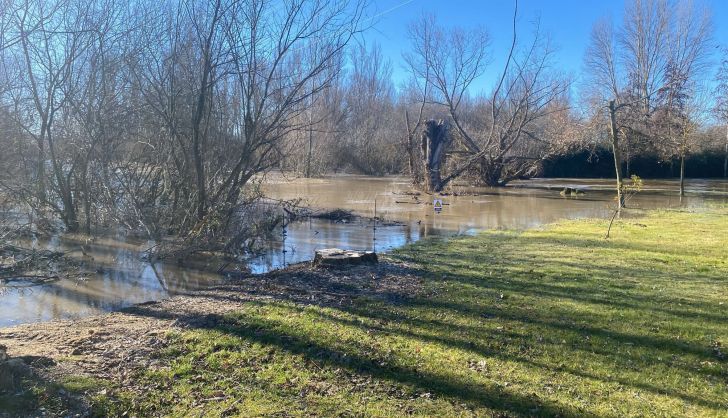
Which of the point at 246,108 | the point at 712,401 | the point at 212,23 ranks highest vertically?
the point at 212,23

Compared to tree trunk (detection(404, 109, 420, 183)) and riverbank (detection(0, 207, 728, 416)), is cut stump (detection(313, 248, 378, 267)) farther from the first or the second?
tree trunk (detection(404, 109, 420, 183))

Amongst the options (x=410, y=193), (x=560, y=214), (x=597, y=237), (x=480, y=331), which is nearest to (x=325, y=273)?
(x=480, y=331)

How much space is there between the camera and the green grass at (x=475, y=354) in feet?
12.1

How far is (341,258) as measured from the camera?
8.45 meters

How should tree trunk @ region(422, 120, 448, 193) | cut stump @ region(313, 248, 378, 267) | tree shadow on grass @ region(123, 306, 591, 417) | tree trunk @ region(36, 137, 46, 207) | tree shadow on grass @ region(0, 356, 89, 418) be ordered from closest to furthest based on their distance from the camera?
tree shadow on grass @ region(0, 356, 89, 418) → tree shadow on grass @ region(123, 306, 591, 417) → cut stump @ region(313, 248, 378, 267) → tree trunk @ region(36, 137, 46, 207) → tree trunk @ region(422, 120, 448, 193)

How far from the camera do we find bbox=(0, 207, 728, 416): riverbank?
372 centimetres

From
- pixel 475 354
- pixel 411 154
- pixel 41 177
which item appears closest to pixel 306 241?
pixel 41 177

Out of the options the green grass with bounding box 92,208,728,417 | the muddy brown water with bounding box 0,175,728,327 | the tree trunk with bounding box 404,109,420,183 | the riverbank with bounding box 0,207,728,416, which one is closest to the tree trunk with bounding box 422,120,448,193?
the tree trunk with bounding box 404,109,420,183

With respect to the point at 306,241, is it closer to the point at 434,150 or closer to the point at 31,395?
the point at 31,395

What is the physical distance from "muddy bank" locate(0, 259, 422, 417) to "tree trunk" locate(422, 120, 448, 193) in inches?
Answer: 808

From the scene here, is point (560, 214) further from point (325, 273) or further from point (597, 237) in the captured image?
point (325, 273)

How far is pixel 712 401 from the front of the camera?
148 inches

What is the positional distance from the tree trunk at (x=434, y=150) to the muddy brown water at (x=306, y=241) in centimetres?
189

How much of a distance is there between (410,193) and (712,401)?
80.7 ft
